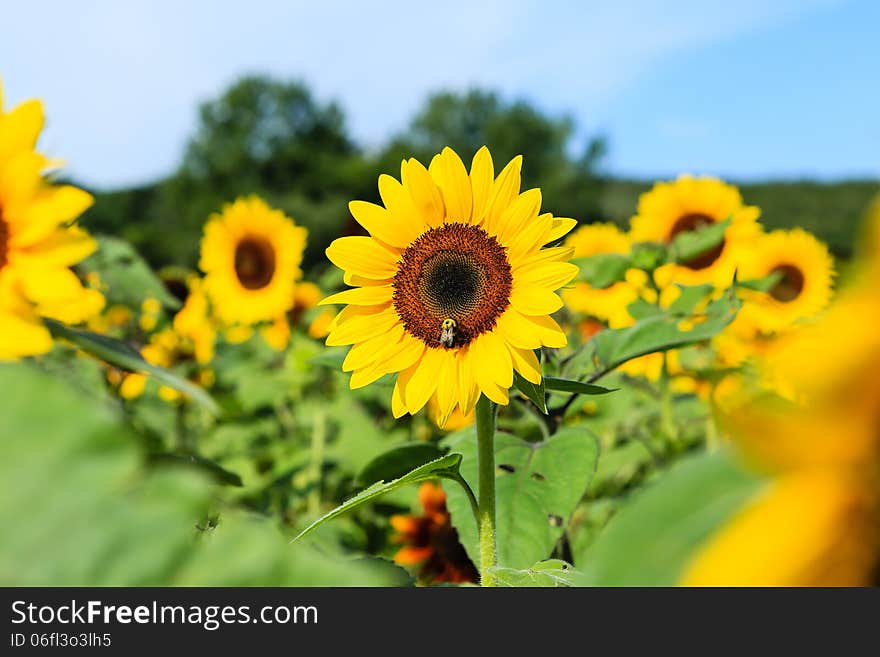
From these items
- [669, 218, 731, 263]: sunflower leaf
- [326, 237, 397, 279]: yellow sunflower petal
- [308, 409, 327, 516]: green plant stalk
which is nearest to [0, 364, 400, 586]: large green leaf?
[326, 237, 397, 279]: yellow sunflower petal

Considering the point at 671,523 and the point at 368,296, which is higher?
the point at 368,296

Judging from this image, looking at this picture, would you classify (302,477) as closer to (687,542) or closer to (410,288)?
(410,288)

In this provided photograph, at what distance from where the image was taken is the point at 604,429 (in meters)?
2.56

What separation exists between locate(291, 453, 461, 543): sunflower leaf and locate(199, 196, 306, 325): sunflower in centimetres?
237

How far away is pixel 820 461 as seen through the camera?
25 centimetres

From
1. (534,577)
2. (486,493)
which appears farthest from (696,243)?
(534,577)

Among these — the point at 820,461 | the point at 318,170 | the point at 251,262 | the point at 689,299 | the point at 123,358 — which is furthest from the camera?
the point at 318,170

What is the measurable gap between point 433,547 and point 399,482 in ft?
3.41

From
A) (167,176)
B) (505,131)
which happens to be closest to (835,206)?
(505,131)

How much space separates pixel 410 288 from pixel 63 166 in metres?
0.50

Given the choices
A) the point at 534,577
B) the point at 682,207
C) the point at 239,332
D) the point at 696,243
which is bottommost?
the point at 534,577

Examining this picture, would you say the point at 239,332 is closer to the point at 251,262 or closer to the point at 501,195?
the point at 251,262

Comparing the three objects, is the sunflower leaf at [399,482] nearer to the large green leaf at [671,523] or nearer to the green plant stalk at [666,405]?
the large green leaf at [671,523]

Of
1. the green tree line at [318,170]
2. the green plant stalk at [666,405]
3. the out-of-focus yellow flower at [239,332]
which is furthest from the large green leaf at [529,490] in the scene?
the green tree line at [318,170]
